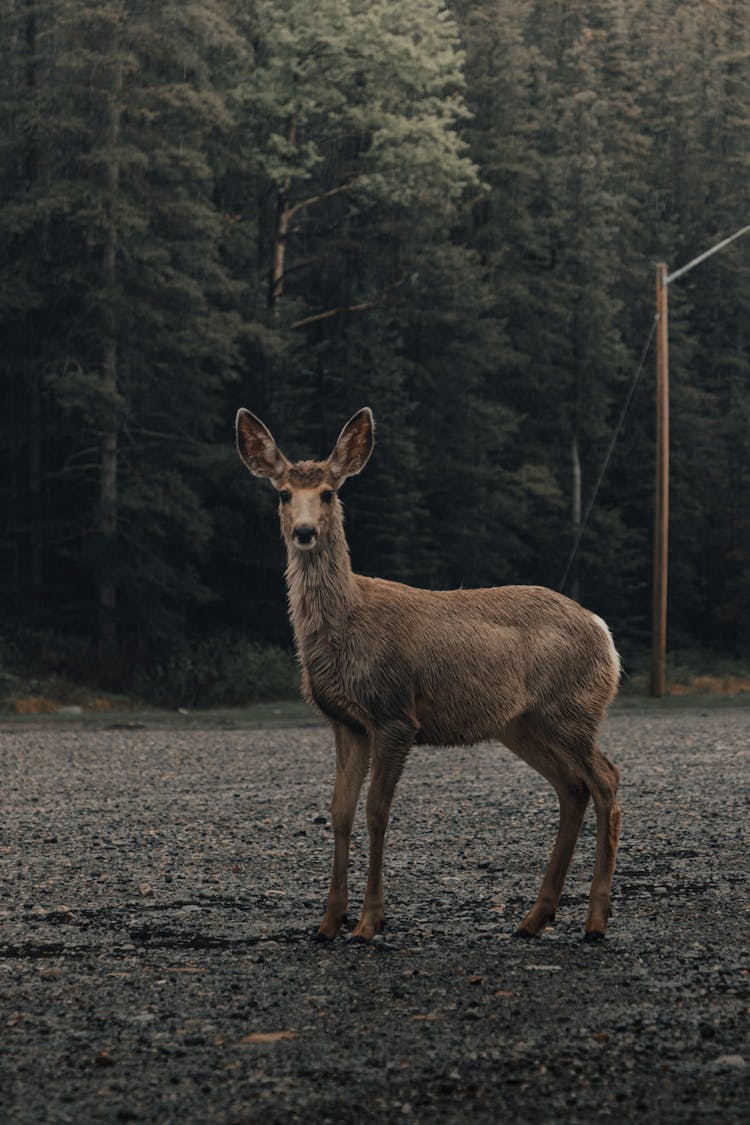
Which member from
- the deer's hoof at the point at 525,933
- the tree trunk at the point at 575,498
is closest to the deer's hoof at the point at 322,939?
the deer's hoof at the point at 525,933

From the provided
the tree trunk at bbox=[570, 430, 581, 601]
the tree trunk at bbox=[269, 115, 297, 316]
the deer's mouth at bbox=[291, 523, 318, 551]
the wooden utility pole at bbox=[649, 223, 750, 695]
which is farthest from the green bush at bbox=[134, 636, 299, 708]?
the tree trunk at bbox=[570, 430, 581, 601]

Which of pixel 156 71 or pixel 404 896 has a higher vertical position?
pixel 156 71

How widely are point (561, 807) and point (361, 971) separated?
157cm

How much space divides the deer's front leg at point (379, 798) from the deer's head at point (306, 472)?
1064mm

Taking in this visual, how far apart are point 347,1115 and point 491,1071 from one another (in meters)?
0.68

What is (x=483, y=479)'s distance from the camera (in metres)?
52.1

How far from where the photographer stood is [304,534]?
855 cm

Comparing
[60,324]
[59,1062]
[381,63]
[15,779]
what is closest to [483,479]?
[381,63]

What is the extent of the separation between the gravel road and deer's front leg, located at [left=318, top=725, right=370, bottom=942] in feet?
0.83

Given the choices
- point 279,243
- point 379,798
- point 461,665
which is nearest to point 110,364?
point 279,243

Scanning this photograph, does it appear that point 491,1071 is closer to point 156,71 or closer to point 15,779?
point 15,779

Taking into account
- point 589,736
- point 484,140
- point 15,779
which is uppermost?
point 484,140

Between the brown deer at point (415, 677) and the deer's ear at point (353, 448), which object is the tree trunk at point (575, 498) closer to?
the brown deer at point (415, 677)

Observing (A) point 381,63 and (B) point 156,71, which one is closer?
(B) point 156,71
